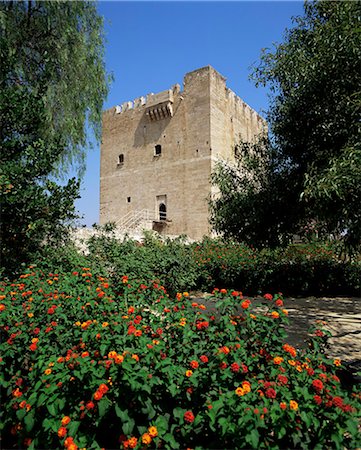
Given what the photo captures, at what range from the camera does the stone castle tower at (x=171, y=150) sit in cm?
1966

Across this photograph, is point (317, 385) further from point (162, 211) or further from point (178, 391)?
point (162, 211)

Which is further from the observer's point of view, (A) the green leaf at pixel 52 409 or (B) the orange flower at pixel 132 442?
(A) the green leaf at pixel 52 409

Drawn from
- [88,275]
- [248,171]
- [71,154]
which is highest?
[71,154]

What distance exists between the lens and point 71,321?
8.05 ft

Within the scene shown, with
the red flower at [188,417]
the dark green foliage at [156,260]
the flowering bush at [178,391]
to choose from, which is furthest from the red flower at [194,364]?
the dark green foliage at [156,260]

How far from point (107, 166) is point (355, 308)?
70.9 ft

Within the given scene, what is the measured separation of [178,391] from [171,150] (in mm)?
20654

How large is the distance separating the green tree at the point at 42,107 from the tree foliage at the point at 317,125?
3428mm

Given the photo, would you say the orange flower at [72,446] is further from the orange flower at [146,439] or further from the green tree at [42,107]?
the green tree at [42,107]

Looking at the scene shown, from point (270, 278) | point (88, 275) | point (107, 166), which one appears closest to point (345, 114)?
point (88, 275)

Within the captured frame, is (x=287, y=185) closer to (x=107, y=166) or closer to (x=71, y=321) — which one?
(x=71, y=321)

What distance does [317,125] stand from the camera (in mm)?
4438

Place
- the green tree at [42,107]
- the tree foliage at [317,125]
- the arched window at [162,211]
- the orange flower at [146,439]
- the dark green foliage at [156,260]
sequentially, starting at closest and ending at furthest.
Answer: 1. the orange flower at [146,439]
2. the tree foliage at [317,125]
3. the green tree at [42,107]
4. the dark green foliage at [156,260]
5. the arched window at [162,211]

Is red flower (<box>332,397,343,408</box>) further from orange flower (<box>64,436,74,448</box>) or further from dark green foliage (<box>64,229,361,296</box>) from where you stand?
dark green foliage (<box>64,229,361,296</box>)
